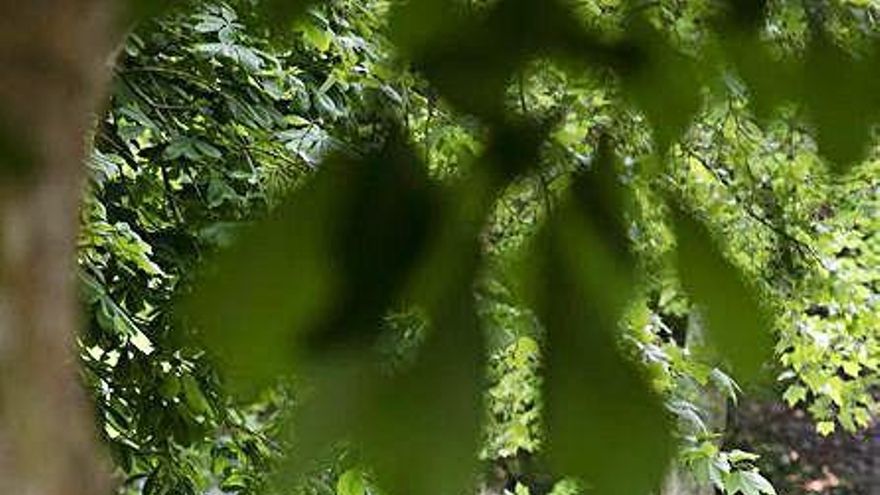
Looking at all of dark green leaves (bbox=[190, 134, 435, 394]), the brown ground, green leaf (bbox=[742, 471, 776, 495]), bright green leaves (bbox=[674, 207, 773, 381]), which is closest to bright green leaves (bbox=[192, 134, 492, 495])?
dark green leaves (bbox=[190, 134, 435, 394])

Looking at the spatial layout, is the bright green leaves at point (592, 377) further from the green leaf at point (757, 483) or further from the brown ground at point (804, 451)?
the brown ground at point (804, 451)

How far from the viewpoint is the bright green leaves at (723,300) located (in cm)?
69

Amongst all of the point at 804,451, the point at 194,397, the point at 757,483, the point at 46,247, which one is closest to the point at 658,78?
the point at 46,247

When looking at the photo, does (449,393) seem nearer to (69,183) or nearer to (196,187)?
(69,183)

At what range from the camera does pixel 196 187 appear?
2166 millimetres

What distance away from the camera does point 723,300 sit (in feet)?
2.25

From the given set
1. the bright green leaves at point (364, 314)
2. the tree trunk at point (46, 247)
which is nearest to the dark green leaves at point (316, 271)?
the bright green leaves at point (364, 314)

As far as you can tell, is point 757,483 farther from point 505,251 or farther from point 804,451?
point 804,451

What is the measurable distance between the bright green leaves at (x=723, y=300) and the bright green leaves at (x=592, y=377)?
4 centimetres

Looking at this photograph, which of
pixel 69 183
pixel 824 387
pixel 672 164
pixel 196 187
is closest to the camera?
pixel 69 183

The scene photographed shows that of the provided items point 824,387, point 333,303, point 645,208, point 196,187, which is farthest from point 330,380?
point 824,387

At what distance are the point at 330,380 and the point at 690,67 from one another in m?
0.21

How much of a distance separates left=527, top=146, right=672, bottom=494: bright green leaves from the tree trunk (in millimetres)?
303

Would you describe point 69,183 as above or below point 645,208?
below
